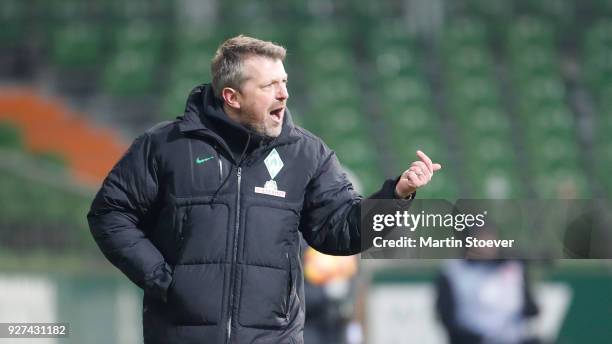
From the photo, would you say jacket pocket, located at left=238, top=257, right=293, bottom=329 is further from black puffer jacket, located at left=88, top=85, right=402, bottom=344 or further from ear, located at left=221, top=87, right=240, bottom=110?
ear, located at left=221, top=87, right=240, bottom=110

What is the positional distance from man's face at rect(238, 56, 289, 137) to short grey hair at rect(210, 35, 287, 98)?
0.06ft

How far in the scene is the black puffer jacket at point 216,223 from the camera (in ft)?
11.5

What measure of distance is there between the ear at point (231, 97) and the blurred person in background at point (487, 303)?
362 centimetres

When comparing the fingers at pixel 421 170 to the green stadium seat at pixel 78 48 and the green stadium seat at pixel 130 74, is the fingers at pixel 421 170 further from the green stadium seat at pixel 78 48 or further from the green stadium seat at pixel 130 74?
the green stadium seat at pixel 78 48

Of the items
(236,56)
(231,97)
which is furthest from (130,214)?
(236,56)

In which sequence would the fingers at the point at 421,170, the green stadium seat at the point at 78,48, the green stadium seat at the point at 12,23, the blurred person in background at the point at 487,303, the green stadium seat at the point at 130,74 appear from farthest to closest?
the green stadium seat at the point at 12,23
the green stadium seat at the point at 78,48
the green stadium seat at the point at 130,74
the blurred person in background at the point at 487,303
the fingers at the point at 421,170

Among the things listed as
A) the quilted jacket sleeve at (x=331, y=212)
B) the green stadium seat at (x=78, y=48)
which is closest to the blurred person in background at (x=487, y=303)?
the quilted jacket sleeve at (x=331, y=212)

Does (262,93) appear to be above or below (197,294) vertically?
above

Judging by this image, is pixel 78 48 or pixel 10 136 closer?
pixel 10 136

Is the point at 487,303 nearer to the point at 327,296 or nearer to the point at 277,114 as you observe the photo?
the point at 327,296

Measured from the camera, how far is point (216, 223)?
138 inches

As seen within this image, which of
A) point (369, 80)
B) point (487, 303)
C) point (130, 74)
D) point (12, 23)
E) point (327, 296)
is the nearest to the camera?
point (327, 296)

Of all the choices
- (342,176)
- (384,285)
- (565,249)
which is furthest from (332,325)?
(342,176)

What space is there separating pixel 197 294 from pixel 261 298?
0.19 metres
